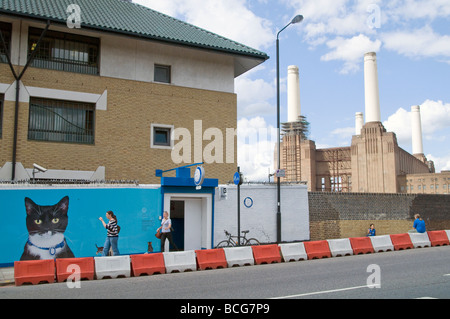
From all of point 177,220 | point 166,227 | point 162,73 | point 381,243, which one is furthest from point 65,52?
point 381,243

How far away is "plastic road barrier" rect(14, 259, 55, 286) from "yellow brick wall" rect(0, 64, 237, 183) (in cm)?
736

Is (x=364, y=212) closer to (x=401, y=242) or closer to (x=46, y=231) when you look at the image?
(x=401, y=242)

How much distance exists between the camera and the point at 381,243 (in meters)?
17.8

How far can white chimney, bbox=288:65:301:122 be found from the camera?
250 feet

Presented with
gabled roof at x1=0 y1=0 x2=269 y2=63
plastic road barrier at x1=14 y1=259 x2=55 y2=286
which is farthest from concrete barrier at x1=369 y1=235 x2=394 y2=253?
plastic road barrier at x1=14 y1=259 x2=55 y2=286

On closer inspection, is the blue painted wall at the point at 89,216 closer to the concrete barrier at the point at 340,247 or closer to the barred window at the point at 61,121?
the barred window at the point at 61,121

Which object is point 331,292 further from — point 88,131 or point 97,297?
point 88,131

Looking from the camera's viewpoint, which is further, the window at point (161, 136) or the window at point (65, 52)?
the window at point (161, 136)

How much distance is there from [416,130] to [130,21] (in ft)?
266

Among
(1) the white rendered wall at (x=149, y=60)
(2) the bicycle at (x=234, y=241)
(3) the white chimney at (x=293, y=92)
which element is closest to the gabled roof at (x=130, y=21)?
(1) the white rendered wall at (x=149, y=60)

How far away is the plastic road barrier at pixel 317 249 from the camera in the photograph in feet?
51.5

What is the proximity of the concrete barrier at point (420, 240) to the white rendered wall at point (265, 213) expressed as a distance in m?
4.51

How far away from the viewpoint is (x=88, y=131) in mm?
19172
